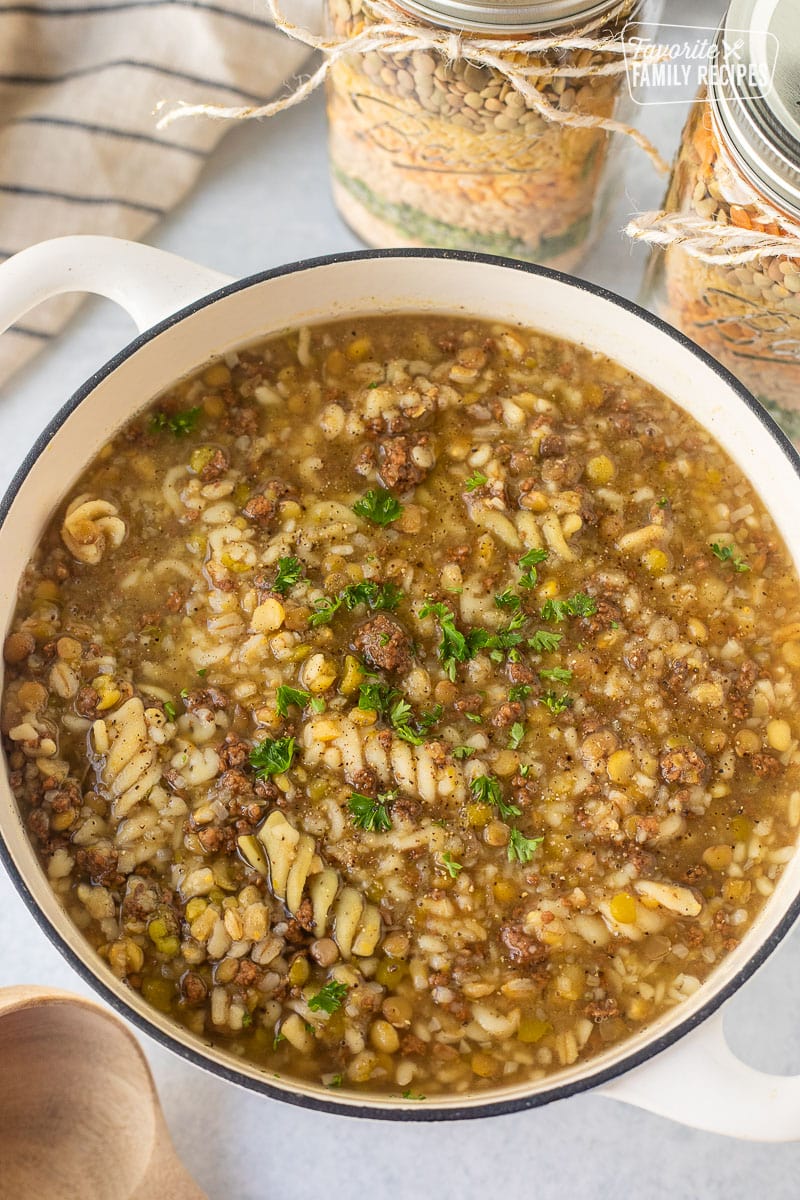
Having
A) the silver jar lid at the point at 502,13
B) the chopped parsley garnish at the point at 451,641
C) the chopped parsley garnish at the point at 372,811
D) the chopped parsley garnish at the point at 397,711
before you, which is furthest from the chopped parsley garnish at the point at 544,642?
the silver jar lid at the point at 502,13

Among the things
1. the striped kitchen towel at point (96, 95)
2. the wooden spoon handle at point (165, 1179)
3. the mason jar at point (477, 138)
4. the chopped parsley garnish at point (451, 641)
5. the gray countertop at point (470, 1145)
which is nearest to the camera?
the mason jar at point (477, 138)

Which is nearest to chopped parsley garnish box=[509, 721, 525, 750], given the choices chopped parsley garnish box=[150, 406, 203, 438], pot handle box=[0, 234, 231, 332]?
chopped parsley garnish box=[150, 406, 203, 438]

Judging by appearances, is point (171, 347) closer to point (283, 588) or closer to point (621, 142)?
point (283, 588)

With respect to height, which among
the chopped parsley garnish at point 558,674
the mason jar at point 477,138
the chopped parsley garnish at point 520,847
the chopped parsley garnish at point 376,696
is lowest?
the chopped parsley garnish at point 520,847

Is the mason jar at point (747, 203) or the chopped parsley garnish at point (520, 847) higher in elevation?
the mason jar at point (747, 203)

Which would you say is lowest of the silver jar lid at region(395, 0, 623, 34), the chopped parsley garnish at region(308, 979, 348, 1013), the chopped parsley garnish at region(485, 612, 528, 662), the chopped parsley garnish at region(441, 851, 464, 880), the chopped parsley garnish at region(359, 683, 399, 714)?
the chopped parsley garnish at region(308, 979, 348, 1013)

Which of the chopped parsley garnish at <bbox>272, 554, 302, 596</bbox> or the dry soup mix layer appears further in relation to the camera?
the chopped parsley garnish at <bbox>272, 554, 302, 596</bbox>

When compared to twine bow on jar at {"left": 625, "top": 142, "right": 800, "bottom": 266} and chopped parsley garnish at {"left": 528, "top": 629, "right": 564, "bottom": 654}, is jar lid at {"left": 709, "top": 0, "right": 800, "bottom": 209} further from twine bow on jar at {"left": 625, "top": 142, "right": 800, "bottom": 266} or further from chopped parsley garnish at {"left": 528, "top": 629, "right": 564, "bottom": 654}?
chopped parsley garnish at {"left": 528, "top": 629, "right": 564, "bottom": 654}

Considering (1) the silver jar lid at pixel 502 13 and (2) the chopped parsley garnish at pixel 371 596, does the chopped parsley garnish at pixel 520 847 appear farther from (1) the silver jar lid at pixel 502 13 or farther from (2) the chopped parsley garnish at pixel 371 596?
(1) the silver jar lid at pixel 502 13
